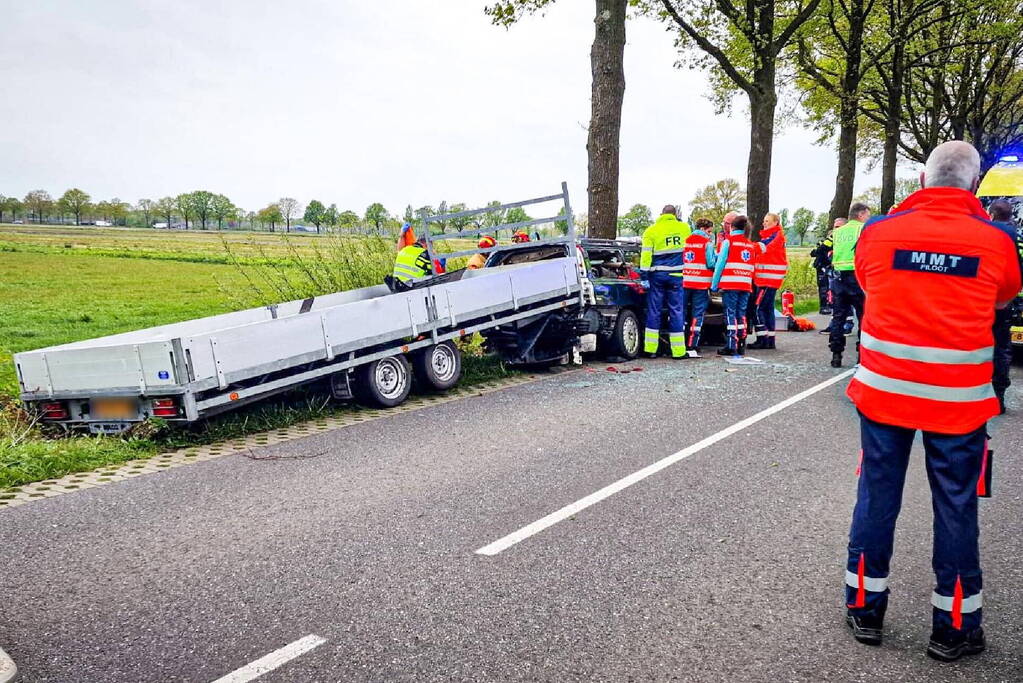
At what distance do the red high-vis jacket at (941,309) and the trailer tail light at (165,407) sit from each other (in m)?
5.49

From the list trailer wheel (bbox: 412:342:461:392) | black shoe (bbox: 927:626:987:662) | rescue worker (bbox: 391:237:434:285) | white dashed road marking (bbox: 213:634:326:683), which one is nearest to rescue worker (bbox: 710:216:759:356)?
rescue worker (bbox: 391:237:434:285)

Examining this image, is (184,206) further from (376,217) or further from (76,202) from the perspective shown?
(376,217)

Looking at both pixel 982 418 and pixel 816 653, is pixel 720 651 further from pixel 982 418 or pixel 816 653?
pixel 982 418

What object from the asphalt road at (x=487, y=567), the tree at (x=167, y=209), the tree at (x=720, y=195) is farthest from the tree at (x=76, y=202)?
the asphalt road at (x=487, y=567)

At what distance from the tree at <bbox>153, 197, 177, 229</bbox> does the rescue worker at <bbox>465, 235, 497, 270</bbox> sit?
382 ft

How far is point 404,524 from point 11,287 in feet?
82.3

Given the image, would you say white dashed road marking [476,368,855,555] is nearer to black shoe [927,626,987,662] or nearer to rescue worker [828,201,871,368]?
black shoe [927,626,987,662]

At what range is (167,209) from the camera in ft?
392

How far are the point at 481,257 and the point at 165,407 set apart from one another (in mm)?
5970

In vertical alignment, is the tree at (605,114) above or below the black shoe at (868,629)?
above

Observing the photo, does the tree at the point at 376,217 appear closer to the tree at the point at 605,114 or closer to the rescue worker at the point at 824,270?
the tree at the point at 605,114

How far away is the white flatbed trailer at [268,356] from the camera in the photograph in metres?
6.96

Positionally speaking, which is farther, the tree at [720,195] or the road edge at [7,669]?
the tree at [720,195]

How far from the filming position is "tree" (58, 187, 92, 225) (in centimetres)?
11150
